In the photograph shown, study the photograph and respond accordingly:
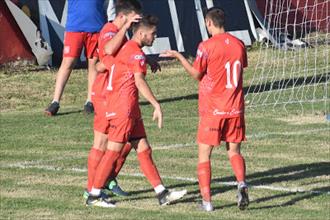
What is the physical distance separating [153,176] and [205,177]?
19.3 inches

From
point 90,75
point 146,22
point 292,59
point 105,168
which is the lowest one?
point 292,59

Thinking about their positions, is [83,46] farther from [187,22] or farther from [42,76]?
[187,22]

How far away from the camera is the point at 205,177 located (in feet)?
32.9

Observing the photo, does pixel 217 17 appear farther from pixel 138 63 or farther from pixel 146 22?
pixel 138 63

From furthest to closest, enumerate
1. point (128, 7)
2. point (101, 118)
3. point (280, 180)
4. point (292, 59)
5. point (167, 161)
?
point (292, 59), point (167, 161), point (280, 180), point (101, 118), point (128, 7)

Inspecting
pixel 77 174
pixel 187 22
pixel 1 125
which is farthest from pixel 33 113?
pixel 187 22

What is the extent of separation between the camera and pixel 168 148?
1323 cm

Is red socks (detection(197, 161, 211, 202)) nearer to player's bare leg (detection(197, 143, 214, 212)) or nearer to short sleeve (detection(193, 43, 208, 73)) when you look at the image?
player's bare leg (detection(197, 143, 214, 212))

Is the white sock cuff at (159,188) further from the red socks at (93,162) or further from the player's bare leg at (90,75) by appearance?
the player's bare leg at (90,75)

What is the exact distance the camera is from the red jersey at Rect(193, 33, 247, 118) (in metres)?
10.1

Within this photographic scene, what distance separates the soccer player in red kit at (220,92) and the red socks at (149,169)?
39 centimetres

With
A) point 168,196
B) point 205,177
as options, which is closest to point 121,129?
point 168,196

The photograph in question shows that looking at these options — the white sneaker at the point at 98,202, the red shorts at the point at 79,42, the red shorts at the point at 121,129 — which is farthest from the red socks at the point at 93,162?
the red shorts at the point at 79,42

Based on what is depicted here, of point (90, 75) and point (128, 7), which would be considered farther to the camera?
point (90, 75)
